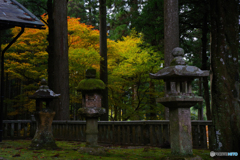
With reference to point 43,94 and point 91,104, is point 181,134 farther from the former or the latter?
point 43,94

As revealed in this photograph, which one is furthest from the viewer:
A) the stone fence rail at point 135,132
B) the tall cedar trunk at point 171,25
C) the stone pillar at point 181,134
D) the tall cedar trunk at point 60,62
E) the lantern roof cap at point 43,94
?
the tall cedar trunk at point 60,62

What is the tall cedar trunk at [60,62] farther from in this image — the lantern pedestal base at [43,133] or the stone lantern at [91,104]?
the stone lantern at [91,104]

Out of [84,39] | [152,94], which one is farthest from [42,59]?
[152,94]

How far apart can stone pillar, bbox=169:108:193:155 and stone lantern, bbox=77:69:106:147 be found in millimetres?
2415

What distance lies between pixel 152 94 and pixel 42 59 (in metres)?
8.56

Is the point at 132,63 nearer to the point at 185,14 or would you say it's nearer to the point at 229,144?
the point at 185,14

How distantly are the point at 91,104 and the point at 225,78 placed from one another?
163 inches

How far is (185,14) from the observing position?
14781 millimetres

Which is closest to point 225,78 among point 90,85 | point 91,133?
point 90,85

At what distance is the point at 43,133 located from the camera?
7961mm

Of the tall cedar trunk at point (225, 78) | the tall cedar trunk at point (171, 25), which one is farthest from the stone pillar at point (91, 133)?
the tall cedar trunk at point (171, 25)

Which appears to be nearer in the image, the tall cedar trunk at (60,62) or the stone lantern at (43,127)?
the stone lantern at (43,127)

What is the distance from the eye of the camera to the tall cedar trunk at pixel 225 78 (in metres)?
7.09

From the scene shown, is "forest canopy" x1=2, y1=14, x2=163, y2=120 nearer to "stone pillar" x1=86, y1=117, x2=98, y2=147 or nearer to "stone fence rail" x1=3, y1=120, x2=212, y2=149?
"stone fence rail" x1=3, y1=120, x2=212, y2=149
